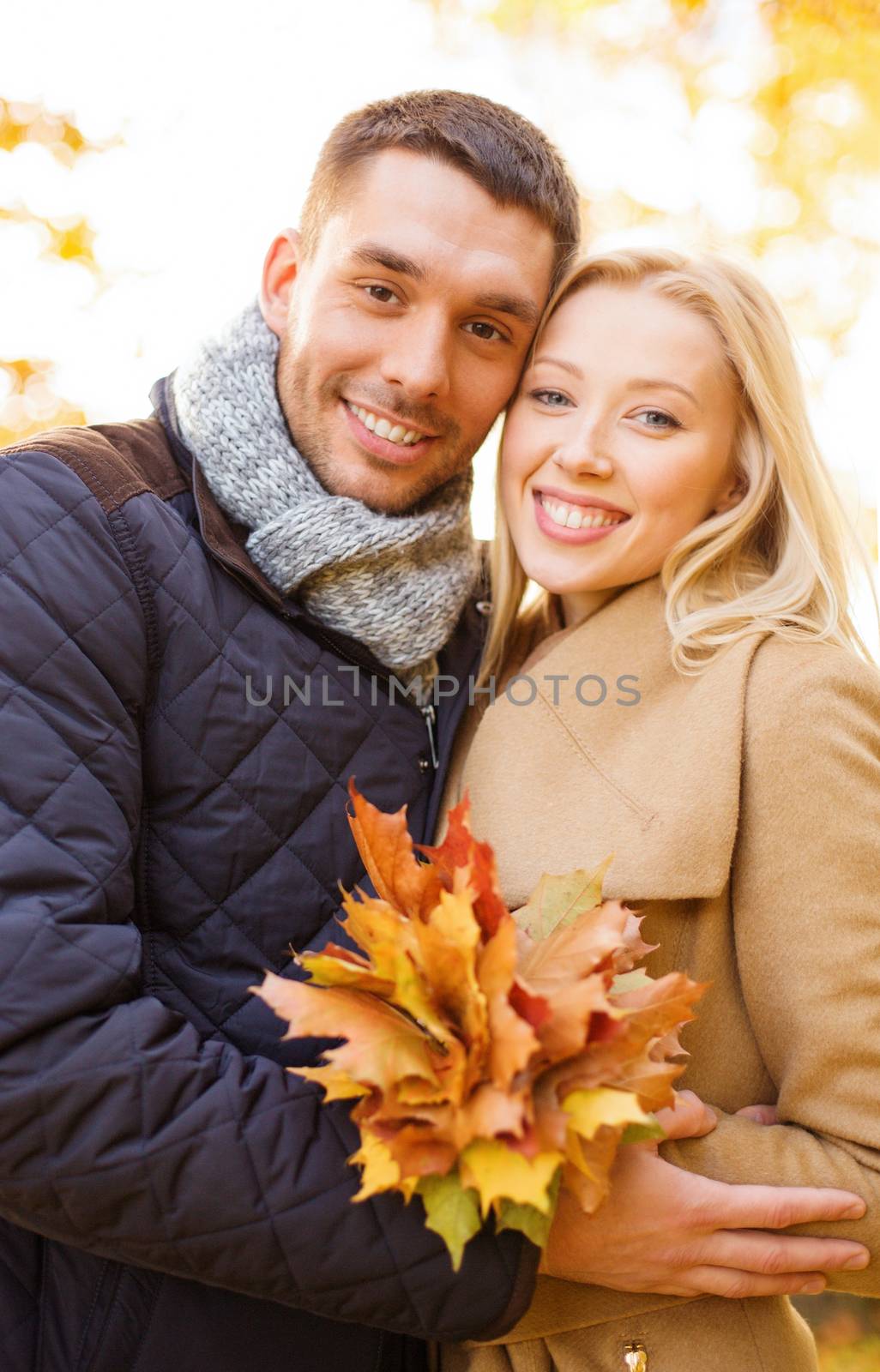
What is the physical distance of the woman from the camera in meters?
1.92

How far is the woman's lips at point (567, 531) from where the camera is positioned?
245cm

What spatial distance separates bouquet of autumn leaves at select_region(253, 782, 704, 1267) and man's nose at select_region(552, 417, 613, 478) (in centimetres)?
110

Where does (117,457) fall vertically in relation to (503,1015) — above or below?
above

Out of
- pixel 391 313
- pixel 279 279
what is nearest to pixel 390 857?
pixel 391 313

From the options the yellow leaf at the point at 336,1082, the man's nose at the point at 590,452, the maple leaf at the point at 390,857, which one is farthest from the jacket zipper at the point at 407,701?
the yellow leaf at the point at 336,1082

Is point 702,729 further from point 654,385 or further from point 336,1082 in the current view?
point 336,1082

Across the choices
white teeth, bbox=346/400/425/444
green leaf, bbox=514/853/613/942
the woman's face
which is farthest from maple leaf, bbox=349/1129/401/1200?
white teeth, bbox=346/400/425/444

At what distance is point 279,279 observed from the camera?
258 cm

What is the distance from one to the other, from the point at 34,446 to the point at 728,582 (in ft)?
4.51

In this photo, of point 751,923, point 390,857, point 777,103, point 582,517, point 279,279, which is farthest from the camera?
point 777,103

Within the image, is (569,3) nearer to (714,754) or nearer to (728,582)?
(728,582)

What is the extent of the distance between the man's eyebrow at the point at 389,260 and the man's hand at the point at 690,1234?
5.39 ft

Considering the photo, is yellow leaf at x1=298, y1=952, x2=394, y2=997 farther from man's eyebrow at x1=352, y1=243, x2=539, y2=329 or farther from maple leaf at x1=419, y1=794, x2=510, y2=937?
man's eyebrow at x1=352, y1=243, x2=539, y2=329

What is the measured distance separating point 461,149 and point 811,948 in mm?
1708
